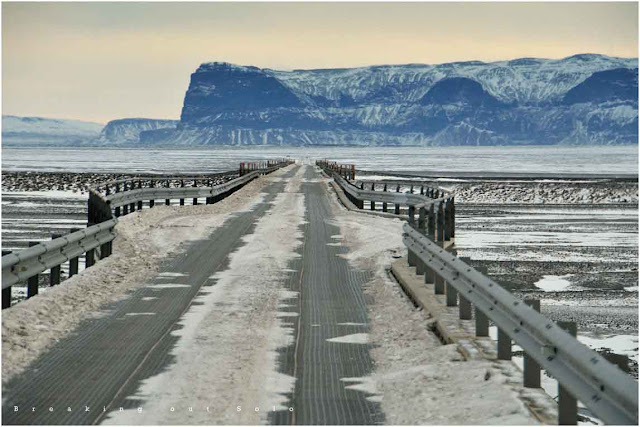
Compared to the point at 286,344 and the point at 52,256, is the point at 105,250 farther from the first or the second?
the point at 286,344

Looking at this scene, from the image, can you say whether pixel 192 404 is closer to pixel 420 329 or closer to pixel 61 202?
pixel 420 329

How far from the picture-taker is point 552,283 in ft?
63.5

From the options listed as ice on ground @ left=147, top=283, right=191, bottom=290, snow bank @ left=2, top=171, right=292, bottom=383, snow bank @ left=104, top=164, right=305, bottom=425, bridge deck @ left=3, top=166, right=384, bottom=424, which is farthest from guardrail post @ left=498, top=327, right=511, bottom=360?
ice on ground @ left=147, top=283, right=191, bottom=290

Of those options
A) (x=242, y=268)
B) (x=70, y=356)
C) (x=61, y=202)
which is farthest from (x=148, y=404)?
(x=61, y=202)

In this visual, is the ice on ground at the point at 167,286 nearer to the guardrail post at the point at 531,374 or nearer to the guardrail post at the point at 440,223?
the guardrail post at the point at 440,223

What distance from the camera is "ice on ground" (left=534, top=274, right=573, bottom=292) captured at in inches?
736

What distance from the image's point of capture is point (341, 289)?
15.3 metres

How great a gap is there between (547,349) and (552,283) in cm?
1249

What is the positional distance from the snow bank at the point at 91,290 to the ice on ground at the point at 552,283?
721 cm

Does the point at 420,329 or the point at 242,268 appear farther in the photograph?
the point at 242,268

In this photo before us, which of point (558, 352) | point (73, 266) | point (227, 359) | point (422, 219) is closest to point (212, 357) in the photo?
point (227, 359)

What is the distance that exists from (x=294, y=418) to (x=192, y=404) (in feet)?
2.80

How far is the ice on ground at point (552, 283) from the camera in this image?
18.7 meters

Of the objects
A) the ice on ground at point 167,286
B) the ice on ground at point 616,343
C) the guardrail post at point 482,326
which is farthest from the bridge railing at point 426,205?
the guardrail post at point 482,326
